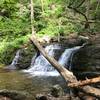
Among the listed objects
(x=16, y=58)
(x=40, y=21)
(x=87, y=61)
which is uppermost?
(x=87, y=61)

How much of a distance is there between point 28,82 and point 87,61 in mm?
4008

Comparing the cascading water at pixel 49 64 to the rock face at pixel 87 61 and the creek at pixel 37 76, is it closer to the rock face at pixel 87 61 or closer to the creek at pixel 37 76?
the creek at pixel 37 76

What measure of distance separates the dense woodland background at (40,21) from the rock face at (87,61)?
5427 millimetres

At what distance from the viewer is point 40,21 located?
26.8m

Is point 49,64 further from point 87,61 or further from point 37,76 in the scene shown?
point 87,61

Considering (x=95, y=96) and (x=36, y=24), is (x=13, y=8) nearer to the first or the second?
(x=36, y=24)

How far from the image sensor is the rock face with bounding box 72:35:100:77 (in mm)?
15219

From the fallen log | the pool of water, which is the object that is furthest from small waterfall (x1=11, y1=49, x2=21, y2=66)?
the fallen log

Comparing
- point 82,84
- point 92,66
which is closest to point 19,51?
point 92,66

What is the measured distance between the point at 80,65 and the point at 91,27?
10354mm

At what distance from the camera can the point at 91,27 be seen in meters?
26.1

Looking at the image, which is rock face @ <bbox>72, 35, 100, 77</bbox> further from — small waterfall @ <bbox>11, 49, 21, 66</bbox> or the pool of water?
small waterfall @ <bbox>11, 49, 21, 66</bbox>

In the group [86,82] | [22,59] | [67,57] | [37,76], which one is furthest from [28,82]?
[86,82]

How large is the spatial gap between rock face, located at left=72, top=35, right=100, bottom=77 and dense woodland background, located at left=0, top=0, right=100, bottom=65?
5.43 m
